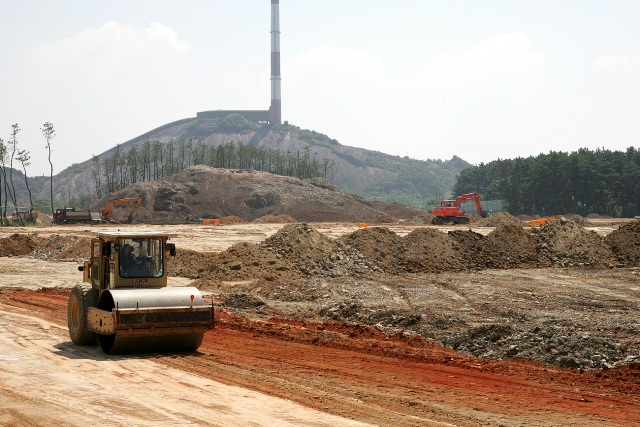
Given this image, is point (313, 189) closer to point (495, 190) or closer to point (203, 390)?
point (495, 190)

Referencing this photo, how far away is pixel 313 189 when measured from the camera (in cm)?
10388

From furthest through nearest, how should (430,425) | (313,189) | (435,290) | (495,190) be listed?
1. (495,190)
2. (313,189)
3. (435,290)
4. (430,425)

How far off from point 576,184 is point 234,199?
46.2m

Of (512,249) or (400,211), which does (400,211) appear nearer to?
(400,211)

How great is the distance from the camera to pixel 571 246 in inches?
1492

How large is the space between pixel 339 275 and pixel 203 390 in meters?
20.3

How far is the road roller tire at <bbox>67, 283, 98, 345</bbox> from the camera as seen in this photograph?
15.9 metres

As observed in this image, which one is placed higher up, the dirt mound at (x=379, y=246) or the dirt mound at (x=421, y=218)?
the dirt mound at (x=421, y=218)

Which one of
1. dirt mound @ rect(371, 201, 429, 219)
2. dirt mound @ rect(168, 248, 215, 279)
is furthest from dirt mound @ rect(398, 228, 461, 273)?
dirt mound @ rect(371, 201, 429, 219)

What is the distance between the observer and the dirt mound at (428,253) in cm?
3491

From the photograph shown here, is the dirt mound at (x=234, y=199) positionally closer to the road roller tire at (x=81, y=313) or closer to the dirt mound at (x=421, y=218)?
the dirt mound at (x=421, y=218)

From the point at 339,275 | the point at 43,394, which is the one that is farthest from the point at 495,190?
the point at 43,394

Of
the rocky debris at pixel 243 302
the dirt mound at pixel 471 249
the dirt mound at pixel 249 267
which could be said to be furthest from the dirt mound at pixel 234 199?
the rocky debris at pixel 243 302

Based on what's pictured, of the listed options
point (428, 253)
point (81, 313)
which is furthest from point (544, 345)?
point (428, 253)
